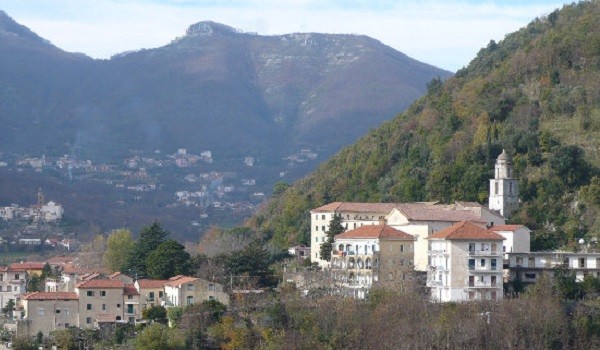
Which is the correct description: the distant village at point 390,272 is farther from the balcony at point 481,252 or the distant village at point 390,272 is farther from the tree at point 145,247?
the tree at point 145,247

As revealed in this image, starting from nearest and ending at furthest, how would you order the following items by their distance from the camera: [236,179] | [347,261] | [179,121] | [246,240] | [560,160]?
[347,261], [560,160], [246,240], [236,179], [179,121]

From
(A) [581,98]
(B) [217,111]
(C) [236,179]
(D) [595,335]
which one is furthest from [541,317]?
(B) [217,111]

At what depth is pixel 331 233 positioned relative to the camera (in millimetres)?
67125

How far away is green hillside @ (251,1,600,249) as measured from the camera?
68062mm

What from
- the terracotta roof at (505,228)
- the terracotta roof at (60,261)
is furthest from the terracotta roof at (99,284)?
the terracotta roof at (60,261)

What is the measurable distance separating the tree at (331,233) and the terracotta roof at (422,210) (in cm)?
99

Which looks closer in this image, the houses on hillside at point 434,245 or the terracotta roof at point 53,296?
the houses on hillside at point 434,245

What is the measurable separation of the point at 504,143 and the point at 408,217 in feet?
35.4

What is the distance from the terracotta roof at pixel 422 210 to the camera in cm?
6322

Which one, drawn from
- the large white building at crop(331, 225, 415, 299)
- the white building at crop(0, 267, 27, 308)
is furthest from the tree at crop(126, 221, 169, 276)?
the large white building at crop(331, 225, 415, 299)

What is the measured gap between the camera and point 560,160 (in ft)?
224

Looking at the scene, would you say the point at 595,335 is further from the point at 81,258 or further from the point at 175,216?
the point at 175,216

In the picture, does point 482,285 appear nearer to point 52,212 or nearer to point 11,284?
point 11,284

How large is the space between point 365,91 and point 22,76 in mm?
42487
